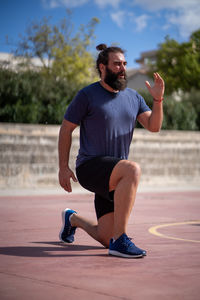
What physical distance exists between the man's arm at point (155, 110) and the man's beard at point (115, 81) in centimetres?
27

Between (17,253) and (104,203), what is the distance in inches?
39.8

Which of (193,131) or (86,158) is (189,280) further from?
(193,131)

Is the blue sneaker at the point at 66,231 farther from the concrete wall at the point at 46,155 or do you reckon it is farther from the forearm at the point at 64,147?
the concrete wall at the point at 46,155

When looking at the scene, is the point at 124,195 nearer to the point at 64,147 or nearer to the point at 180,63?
the point at 64,147

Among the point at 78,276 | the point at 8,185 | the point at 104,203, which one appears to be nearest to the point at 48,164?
the point at 8,185

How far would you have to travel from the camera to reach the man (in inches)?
227

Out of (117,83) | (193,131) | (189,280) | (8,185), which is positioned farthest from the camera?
(193,131)

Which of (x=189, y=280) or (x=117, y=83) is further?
(x=117, y=83)

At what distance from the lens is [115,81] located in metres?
6.16

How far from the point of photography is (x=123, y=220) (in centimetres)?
575

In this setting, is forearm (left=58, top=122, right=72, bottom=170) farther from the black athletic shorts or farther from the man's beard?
the man's beard

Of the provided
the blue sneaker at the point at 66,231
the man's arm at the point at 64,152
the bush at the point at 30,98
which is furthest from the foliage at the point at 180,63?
the man's arm at the point at 64,152

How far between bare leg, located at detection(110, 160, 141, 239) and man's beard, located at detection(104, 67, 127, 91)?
82 centimetres

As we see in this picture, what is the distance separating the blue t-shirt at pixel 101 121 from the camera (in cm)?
604
